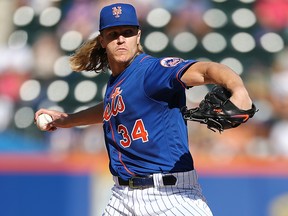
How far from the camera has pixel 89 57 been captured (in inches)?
132

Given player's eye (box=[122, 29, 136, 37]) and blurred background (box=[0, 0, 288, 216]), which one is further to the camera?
blurred background (box=[0, 0, 288, 216])

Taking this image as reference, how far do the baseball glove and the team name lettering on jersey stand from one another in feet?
1.62

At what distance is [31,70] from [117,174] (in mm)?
3747

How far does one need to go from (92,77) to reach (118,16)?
3.65 m

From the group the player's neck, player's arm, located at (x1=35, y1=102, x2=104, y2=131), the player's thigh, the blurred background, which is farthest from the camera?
the blurred background

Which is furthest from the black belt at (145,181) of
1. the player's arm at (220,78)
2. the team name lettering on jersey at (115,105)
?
the player's arm at (220,78)

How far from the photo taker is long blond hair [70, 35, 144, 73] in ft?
10.8

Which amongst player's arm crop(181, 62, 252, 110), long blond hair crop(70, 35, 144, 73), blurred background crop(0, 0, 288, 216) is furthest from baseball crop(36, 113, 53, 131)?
blurred background crop(0, 0, 288, 216)

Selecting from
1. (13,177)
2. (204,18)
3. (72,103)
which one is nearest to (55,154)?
(13,177)

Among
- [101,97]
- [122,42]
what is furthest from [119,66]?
[101,97]

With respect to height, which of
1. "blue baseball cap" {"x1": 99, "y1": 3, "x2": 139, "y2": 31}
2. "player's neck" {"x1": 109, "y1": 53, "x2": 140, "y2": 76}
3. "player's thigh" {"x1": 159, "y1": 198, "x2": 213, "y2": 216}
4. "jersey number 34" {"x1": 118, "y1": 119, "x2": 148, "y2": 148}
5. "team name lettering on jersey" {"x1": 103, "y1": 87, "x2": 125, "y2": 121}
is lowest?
"player's thigh" {"x1": 159, "y1": 198, "x2": 213, "y2": 216}

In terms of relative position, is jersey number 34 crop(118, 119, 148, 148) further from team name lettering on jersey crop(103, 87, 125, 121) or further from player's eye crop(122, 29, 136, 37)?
player's eye crop(122, 29, 136, 37)

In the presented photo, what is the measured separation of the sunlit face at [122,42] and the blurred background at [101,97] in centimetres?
250

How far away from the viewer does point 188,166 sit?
109 inches
